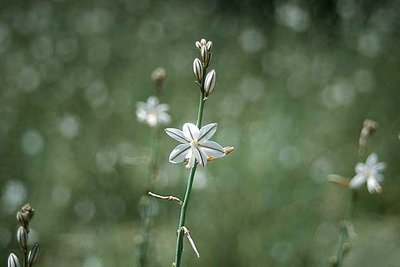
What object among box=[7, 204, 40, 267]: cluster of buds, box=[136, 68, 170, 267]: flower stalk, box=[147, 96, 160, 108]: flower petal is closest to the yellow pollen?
box=[7, 204, 40, 267]: cluster of buds

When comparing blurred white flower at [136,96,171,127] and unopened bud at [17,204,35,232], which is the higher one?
blurred white flower at [136,96,171,127]

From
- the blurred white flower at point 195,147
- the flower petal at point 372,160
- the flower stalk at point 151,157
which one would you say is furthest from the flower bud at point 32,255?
the flower petal at point 372,160

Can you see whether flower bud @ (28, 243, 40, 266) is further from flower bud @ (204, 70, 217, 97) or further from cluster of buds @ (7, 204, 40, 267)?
flower bud @ (204, 70, 217, 97)

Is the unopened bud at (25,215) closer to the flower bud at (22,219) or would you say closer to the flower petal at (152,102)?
the flower bud at (22,219)

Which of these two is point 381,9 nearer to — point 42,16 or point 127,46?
point 127,46

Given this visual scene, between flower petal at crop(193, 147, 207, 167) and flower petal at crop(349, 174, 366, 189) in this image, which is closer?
flower petal at crop(193, 147, 207, 167)

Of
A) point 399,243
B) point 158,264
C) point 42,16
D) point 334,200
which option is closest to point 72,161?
point 158,264

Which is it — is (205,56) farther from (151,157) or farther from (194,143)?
(151,157)
